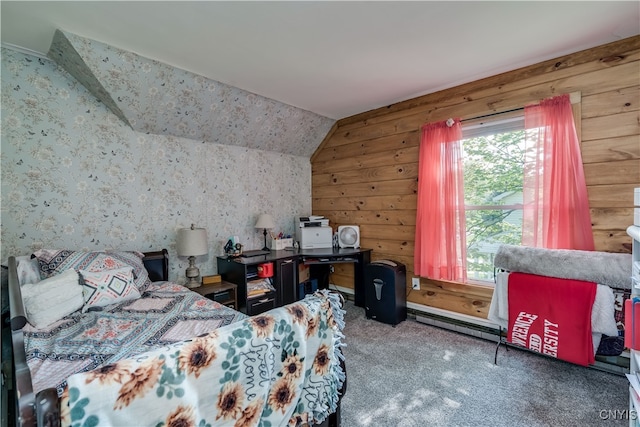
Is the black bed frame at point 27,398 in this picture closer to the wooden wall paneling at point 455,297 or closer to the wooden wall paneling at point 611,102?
the wooden wall paneling at point 455,297

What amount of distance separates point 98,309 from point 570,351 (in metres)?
3.08

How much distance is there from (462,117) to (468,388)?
230 cm

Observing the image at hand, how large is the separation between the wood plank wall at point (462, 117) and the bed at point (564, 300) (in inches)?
16.3

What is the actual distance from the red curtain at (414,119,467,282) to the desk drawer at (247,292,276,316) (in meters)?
1.55

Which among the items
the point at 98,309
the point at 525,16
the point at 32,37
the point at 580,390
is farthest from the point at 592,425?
the point at 32,37

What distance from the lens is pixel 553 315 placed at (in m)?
1.98

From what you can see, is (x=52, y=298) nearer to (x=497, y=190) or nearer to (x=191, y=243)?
(x=191, y=243)

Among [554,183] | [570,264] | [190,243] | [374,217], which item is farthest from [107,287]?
[554,183]

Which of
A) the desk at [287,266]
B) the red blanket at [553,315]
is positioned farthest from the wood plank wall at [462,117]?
the red blanket at [553,315]

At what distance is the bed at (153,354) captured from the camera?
2.34ft

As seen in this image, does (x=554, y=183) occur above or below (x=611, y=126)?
below

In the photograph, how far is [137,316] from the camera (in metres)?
1.78

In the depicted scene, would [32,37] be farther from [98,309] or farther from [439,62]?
[439,62]

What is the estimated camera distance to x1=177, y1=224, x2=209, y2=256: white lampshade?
106 inches
